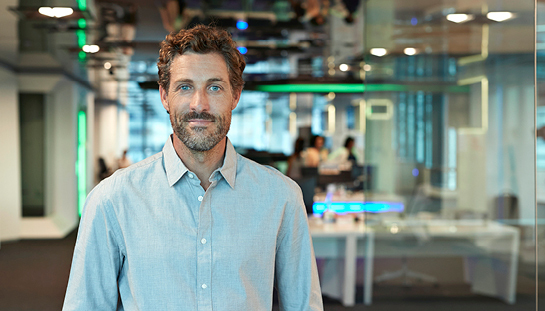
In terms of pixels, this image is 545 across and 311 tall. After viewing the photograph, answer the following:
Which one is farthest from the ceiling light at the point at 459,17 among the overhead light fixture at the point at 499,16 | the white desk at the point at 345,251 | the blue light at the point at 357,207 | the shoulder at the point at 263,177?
the shoulder at the point at 263,177

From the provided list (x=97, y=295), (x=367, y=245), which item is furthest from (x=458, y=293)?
(x=97, y=295)

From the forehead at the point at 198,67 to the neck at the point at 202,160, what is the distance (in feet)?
0.65

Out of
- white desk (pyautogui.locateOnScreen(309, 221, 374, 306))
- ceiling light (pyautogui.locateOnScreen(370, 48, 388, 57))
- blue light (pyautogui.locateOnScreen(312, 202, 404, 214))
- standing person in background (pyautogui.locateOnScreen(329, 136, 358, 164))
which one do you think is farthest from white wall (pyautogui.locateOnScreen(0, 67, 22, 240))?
standing person in background (pyautogui.locateOnScreen(329, 136, 358, 164))

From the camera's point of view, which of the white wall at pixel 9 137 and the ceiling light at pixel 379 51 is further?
the ceiling light at pixel 379 51

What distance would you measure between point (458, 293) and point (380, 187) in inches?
46.6

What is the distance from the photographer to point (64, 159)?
5.49 m

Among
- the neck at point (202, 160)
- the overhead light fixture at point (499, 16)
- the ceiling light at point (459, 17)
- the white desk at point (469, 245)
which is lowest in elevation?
the white desk at point (469, 245)

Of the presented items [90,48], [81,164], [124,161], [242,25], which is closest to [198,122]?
[81,164]

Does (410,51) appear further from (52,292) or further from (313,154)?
(313,154)

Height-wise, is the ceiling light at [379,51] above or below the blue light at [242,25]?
below

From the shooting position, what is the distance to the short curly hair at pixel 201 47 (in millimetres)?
1278

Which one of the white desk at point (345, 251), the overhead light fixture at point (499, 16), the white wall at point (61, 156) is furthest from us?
the white wall at point (61, 156)

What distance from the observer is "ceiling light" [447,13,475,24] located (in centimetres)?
420

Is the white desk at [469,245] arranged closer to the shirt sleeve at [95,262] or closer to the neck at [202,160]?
the neck at [202,160]
